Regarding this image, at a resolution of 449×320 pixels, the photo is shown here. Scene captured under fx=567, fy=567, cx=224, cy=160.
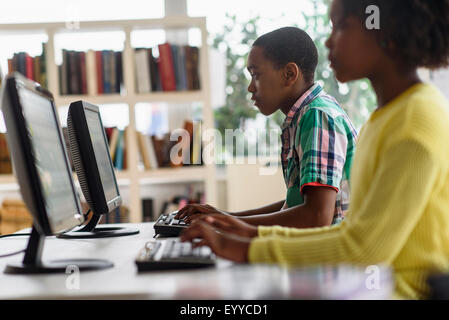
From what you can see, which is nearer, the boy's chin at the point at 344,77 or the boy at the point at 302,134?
the boy's chin at the point at 344,77

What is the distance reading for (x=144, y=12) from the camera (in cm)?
407

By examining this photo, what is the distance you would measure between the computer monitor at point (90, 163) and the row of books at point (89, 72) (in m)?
1.85

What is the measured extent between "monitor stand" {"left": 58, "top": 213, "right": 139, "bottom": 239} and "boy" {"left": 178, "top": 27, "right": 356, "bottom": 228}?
19 centimetres

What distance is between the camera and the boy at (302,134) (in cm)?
145

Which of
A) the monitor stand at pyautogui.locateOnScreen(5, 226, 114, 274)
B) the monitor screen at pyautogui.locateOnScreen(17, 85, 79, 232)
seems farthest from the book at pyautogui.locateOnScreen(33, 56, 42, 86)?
the monitor stand at pyautogui.locateOnScreen(5, 226, 114, 274)

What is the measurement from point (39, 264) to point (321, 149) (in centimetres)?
77

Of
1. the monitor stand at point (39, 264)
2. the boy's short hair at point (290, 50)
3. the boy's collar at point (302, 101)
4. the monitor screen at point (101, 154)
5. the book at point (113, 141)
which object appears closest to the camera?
the monitor stand at point (39, 264)

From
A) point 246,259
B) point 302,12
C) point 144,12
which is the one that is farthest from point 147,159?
point 246,259

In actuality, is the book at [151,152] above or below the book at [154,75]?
below

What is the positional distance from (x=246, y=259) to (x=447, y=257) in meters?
0.33

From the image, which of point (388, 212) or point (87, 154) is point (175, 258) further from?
point (87, 154)

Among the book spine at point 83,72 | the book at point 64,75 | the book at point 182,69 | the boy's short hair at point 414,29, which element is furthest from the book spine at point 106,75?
the boy's short hair at point 414,29

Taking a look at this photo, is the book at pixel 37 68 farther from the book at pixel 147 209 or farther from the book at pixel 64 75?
the book at pixel 147 209

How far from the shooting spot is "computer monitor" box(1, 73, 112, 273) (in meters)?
0.98
